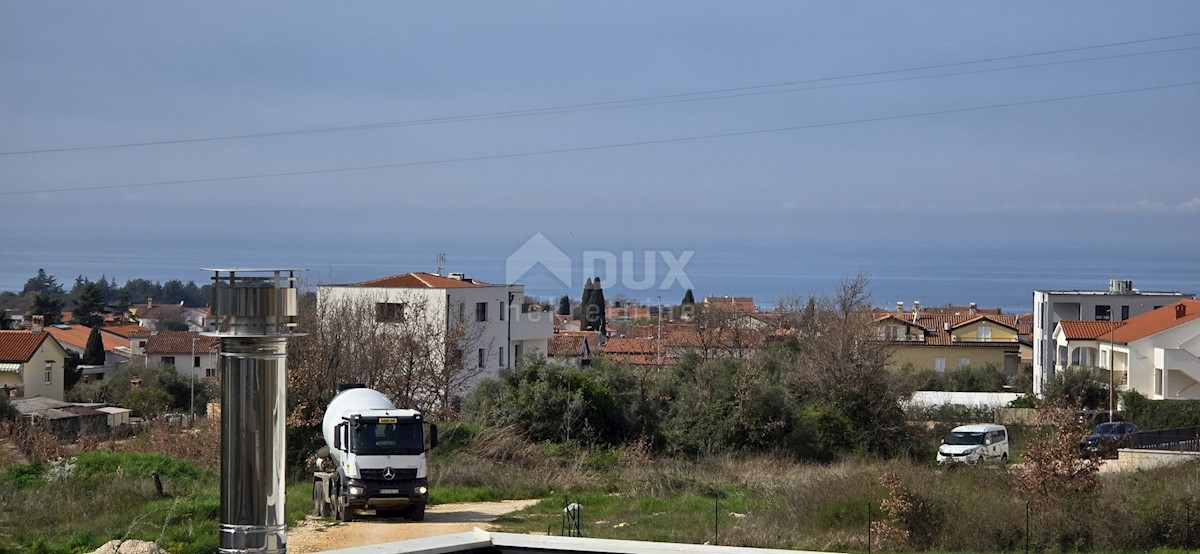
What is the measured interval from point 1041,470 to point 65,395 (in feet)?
164

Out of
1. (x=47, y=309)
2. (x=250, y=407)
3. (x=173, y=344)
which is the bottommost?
(x=173, y=344)

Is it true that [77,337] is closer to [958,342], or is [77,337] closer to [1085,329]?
[958,342]

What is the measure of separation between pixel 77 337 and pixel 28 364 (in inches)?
849

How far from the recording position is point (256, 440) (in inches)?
272

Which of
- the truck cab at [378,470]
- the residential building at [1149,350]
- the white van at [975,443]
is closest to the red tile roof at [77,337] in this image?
the white van at [975,443]

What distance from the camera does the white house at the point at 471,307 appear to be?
49281 millimetres

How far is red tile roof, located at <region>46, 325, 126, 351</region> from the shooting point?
70.1m

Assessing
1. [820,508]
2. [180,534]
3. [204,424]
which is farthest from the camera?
[204,424]

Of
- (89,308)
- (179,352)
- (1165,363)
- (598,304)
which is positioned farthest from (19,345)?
(1165,363)

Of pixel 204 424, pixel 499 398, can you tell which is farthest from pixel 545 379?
pixel 204 424

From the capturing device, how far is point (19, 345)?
2062 inches

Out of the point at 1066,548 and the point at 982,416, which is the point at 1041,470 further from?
the point at 982,416

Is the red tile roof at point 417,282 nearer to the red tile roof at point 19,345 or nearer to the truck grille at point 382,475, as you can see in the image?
the red tile roof at point 19,345

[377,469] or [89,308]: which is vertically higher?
[89,308]
